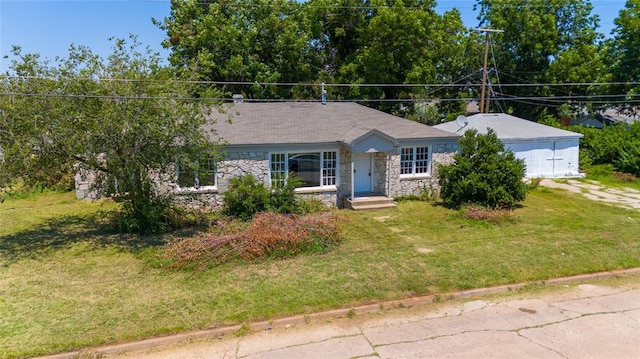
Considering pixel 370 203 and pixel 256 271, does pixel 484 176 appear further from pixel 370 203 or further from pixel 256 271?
pixel 256 271

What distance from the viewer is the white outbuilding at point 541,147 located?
22984mm

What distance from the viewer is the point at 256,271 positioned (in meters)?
10.2

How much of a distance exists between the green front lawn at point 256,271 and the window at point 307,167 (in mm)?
2229

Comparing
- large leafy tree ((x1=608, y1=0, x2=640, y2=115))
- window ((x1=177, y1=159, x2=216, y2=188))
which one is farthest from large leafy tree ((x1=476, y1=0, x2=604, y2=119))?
window ((x1=177, y1=159, x2=216, y2=188))

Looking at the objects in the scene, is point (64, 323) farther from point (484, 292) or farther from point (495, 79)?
point (495, 79)

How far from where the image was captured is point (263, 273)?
10.1m

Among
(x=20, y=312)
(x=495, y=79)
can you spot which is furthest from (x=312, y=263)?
(x=495, y=79)

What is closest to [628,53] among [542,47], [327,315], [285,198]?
[542,47]

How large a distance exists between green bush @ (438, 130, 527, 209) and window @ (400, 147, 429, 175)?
1.53 meters

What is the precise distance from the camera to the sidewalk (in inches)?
274

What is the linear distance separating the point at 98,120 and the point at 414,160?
A: 39.4ft

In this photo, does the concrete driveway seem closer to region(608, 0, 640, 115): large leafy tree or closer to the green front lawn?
the green front lawn

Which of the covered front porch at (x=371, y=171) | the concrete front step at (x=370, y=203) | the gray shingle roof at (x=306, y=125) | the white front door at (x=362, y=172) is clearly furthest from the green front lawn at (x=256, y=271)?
the gray shingle roof at (x=306, y=125)

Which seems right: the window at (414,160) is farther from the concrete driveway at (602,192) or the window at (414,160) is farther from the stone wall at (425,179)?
the concrete driveway at (602,192)
